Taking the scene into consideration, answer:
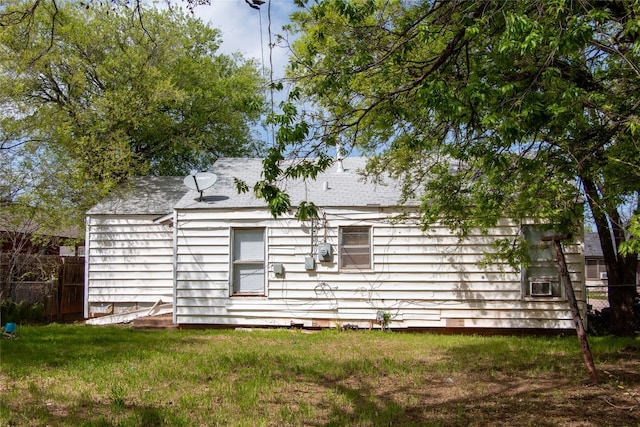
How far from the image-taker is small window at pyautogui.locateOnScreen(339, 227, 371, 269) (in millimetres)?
11656

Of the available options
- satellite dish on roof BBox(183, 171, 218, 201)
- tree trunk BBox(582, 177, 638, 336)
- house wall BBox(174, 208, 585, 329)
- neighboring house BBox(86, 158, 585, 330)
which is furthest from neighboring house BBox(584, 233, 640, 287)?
satellite dish on roof BBox(183, 171, 218, 201)

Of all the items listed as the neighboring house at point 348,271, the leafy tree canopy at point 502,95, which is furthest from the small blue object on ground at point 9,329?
the leafy tree canopy at point 502,95

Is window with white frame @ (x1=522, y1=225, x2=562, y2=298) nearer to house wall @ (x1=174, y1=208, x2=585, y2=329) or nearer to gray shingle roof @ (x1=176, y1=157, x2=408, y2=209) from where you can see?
house wall @ (x1=174, y1=208, x2=585, y2=329)

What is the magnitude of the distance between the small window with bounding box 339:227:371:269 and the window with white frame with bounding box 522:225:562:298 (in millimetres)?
3191

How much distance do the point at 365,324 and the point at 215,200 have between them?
425cm

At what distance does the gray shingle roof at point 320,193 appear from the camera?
11.8 meters

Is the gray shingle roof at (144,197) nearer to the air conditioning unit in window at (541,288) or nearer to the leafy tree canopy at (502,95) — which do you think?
the leafy tree canopy at (502,95)

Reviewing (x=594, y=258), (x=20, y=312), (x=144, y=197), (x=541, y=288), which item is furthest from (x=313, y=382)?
(x=594, y=258)

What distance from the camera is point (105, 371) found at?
7.06 m

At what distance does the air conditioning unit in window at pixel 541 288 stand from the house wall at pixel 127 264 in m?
8.52

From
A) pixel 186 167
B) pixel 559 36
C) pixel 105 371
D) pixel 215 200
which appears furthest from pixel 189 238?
pixel 186 167

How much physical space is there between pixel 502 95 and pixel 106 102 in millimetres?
13797

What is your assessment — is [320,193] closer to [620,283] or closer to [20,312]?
[620,283]

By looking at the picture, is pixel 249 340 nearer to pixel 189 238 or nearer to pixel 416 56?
pixel 189 238
